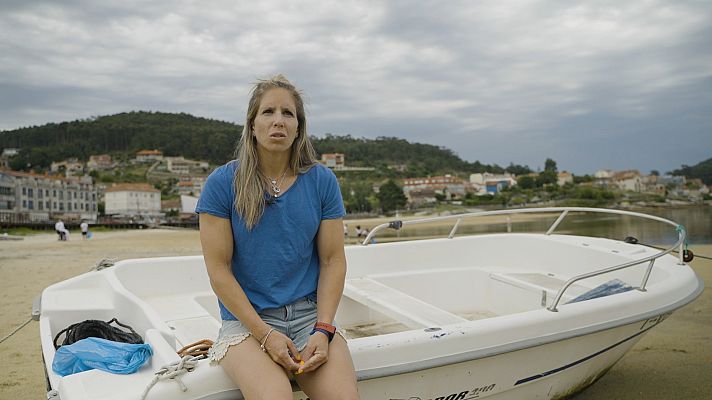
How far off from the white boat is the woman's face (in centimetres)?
99

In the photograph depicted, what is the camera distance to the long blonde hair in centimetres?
215

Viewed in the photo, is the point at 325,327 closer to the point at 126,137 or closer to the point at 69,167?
the point at 69,167

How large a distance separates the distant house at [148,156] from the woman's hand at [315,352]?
11863cm

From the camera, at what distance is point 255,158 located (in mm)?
2275

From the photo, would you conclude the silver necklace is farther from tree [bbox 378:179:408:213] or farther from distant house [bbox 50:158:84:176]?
distant house [bbox 50:158:84:176]

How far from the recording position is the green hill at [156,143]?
111m

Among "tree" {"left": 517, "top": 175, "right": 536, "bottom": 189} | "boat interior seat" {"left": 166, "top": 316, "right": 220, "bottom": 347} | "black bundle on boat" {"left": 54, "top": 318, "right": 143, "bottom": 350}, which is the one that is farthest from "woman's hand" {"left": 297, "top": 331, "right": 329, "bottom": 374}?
"tree" {"left": 517, "top": 175, "right": 536, "bottom": 189}

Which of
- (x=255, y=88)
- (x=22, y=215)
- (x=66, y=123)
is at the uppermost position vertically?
(x=66, y=123)

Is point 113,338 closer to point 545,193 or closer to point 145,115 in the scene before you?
point 545,193

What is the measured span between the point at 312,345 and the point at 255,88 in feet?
3.67

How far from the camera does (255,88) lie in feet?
7.48

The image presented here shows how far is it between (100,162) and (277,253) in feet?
396

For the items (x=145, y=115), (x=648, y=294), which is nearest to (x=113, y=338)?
(x=648, y=294)

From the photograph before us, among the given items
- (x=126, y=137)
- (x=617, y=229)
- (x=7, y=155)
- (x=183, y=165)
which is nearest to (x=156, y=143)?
(x=126, y=137)
